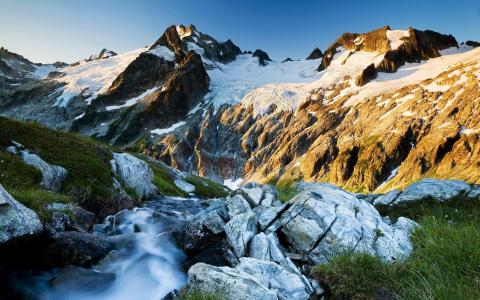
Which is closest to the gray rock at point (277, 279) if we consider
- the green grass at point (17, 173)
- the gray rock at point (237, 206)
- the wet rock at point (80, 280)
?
the wet rock at point (80, 280)

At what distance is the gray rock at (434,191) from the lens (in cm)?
2428

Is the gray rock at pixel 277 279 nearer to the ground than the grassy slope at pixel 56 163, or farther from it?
nearer to the ground

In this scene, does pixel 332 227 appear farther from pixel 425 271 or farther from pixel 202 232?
pixel 425 271

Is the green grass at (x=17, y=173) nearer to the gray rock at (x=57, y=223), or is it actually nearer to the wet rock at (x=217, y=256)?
the gray rock at (x=57, y=223)

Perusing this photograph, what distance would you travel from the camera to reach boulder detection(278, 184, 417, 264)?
501 inches

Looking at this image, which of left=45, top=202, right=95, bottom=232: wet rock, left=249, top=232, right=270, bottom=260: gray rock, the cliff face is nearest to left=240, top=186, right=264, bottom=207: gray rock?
left=249, top=232, right=270, bottom=260: gray rock

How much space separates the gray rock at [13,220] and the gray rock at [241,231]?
6.87 meters

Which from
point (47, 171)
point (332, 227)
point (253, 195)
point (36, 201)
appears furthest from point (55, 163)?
point (332, 227)

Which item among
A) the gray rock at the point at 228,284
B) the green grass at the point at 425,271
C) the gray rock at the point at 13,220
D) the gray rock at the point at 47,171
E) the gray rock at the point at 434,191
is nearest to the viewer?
the green grass at the point at 425,271

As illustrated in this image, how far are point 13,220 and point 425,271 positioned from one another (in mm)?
11405

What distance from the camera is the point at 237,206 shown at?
61.0 ft

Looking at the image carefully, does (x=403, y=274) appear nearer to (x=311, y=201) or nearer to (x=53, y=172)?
(x=311, y=201)

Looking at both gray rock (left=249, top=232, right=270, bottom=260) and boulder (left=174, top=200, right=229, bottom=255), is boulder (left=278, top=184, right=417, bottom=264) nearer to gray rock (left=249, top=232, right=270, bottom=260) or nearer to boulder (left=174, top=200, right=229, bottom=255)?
gray rock (left=249, top=232, right=270, bottom=260)

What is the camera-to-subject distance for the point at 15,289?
12211 mm
